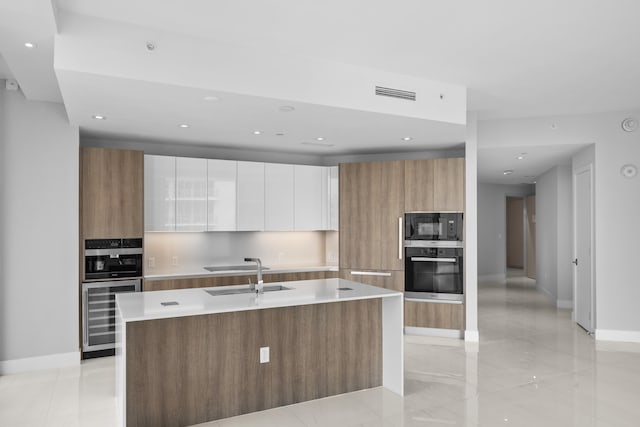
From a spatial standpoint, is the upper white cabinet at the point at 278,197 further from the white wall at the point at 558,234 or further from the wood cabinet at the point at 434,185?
the white wall at the point at 558,234

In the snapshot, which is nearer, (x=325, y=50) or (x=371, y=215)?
(x=325, y=50)

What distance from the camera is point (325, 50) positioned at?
3625 mm

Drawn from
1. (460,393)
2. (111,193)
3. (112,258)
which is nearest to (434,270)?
(460,393)

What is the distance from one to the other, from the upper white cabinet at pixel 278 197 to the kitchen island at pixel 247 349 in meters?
2.18

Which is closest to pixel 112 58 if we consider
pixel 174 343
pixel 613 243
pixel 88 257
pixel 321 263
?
pixel 174 343

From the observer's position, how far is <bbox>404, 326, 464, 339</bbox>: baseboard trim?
580cm

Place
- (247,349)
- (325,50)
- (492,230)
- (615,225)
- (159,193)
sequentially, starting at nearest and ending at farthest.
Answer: (247,349)
(325,50)
(159,193)
(615,225)
(492,230)

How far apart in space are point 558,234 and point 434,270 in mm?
3536

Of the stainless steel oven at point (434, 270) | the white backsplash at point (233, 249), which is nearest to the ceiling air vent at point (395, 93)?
the stainless steel oven at point (434, 270)

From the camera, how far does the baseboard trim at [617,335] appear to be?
5.66 meters

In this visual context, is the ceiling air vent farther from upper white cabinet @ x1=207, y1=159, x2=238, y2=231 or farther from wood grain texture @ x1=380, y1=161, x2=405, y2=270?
upper white cabinet @ x1=207, y1=159, x2=238, y2=231

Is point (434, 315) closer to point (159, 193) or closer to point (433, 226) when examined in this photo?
point (433, 226)

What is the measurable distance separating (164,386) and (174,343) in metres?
0.30

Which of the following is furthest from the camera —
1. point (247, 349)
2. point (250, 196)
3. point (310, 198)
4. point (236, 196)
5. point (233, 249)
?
point (310, 198)
